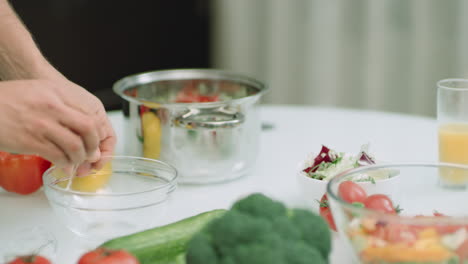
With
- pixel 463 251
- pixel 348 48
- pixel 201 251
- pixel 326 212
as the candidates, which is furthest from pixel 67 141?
pixel 348 48

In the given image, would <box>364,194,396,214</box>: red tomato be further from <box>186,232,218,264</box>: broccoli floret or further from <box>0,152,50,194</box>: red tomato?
<box>0,152,50,194</box>: red tomato

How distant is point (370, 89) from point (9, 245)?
234cm

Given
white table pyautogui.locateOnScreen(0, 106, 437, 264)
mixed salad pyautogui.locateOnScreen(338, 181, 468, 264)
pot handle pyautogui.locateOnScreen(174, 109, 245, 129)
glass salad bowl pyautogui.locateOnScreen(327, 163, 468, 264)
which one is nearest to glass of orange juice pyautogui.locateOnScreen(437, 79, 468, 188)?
white table pyautogui.locateOnScreen(0, 106, 437, 264)

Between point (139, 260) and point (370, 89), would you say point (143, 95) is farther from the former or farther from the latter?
point (370, 89)

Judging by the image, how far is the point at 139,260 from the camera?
1.00 m

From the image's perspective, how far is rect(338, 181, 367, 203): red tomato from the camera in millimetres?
1063

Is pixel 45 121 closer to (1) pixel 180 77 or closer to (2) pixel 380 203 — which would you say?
(2) pixel 380 203

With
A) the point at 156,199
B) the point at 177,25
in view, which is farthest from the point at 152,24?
the point at 156,199

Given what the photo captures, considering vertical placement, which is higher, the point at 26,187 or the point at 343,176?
the point at 343,176

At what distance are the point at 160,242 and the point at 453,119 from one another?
719mm

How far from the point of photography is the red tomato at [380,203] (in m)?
1.07

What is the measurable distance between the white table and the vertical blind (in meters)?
1.05

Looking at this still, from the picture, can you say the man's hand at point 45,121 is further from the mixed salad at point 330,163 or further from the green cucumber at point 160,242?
the mixed salad at point 330,163

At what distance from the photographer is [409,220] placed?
863mm
